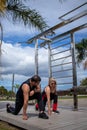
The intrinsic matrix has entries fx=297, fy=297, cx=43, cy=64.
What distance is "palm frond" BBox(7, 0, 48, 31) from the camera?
9.75m

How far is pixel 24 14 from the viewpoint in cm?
991

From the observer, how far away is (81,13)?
8.67m

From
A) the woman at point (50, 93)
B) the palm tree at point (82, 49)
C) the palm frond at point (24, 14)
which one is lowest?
the woman at point (50, 93)

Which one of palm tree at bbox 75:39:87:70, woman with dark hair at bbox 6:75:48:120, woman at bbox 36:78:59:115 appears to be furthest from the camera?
palm tree at bbox 75:39:87:70

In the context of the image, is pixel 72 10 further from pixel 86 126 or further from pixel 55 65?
pixel 86 126

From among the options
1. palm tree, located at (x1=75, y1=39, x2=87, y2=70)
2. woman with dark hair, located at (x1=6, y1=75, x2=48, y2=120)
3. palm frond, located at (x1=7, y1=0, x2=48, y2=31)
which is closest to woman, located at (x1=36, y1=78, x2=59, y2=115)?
woman with dark hair, located at (x1=6, y1=75, x2=48, y2=120)

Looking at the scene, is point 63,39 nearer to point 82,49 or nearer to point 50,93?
point 50,93

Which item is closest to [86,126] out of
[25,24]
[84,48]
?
[25,24]

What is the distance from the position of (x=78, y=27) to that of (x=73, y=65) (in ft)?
4.17

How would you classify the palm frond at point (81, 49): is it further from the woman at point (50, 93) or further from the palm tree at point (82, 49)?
the woman at point (50, 93)

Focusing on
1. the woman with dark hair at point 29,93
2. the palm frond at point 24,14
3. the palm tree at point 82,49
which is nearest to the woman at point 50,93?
the woman with dark hair at point 29,93

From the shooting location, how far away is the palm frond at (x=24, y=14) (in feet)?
32.0

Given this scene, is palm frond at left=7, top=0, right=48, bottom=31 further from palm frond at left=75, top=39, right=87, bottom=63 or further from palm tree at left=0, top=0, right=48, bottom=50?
palm frond at left=75, top=39, right=87, bottom=63

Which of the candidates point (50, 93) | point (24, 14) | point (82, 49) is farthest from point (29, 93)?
point (82, 49)
